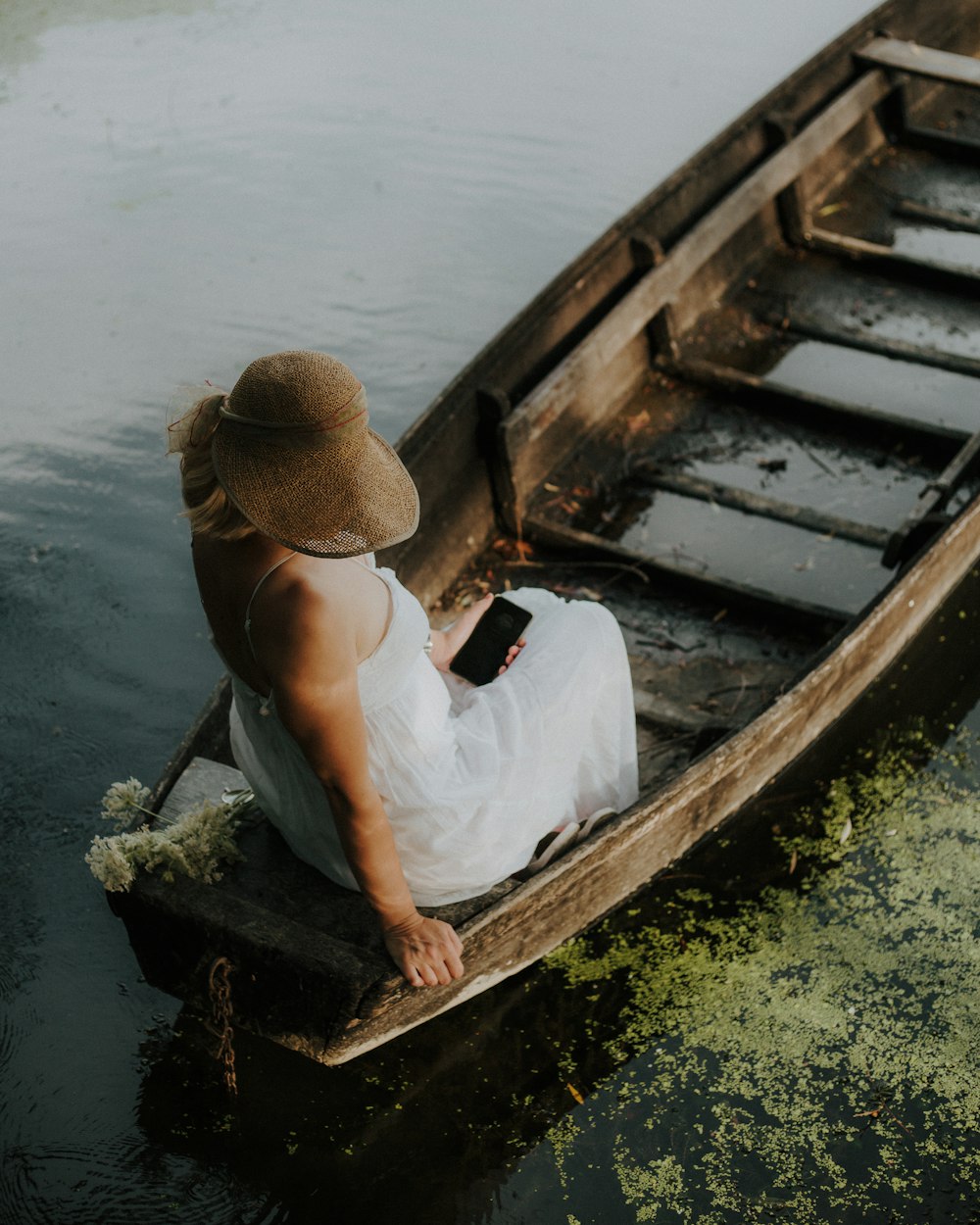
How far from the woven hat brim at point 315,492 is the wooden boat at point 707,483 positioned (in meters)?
0.89

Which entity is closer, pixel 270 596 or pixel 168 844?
pixel 270 596

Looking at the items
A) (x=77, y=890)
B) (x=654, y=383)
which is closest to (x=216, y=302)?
(x=654, y=383)

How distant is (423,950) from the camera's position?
2.41 metres

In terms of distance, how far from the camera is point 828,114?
5223 mm

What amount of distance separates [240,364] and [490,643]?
10.8ft

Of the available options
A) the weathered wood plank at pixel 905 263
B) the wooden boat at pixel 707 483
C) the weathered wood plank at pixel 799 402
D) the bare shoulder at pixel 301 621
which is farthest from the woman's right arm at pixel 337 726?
the weathered wood plank at pixel 905 263

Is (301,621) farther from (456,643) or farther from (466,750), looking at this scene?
(456,643)

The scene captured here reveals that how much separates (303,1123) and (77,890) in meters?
0.99

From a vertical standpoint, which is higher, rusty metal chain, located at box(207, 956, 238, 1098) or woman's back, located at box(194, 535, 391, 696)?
woman's back, located at box(194, 535, 391, 696)

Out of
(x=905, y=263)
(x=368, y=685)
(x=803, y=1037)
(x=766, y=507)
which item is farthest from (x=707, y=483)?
(x=368, y=685)

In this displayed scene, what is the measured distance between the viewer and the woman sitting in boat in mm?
1949

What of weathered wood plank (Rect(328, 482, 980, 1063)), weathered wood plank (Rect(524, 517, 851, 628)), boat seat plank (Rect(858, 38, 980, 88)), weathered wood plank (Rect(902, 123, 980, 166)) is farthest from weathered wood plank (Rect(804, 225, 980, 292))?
weathered wood plank (Rect(524, 517, 851, 628))

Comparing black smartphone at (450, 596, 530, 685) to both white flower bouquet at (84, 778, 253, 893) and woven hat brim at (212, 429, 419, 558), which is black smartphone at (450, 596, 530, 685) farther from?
woven hat brim at (212, 429, 419, 558)

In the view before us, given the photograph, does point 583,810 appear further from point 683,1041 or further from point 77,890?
point 77,890
